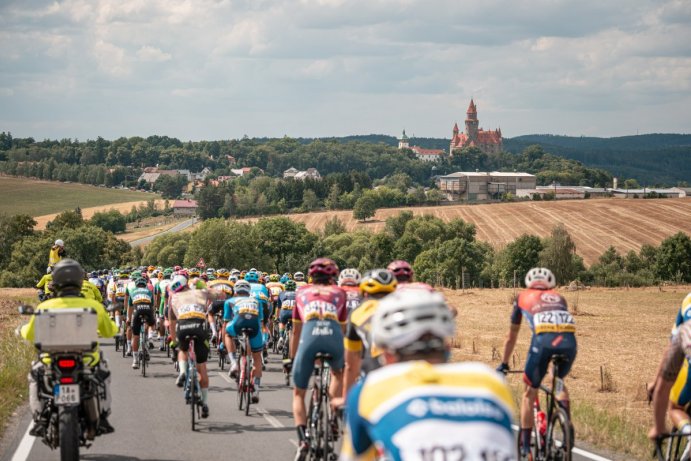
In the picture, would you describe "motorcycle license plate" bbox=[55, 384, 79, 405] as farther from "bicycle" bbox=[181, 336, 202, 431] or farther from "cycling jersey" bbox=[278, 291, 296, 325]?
"cycling jersey" bbox=[278, 291, 296, 325]

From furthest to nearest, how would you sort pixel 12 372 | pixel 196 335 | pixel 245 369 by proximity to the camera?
1. pixel 12 372
2. pixel 245 369
3. pixel 196 335

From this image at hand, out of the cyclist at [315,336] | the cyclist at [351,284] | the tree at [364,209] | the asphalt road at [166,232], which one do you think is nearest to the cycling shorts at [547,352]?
the cyclist at [315,336]

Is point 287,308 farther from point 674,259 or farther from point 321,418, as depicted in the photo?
point 674,259

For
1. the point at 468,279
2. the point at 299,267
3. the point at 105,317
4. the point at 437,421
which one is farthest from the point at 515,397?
the point at 299,267

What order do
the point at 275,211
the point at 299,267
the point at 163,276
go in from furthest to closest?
the point at 275,211, the point at 299,267, the point at 163,276

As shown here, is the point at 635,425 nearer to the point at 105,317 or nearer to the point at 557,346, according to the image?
the point at 557,346

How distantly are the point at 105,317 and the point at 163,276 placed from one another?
53.6 ft

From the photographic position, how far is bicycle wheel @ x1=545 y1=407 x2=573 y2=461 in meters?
9.16

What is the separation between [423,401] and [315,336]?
5836 mm

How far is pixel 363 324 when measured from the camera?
8828mm

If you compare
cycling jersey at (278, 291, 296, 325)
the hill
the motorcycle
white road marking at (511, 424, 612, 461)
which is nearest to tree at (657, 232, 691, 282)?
the hill

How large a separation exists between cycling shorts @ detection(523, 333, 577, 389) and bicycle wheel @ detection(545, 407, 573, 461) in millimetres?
376

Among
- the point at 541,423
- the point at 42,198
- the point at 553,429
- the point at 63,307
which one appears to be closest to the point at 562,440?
the point at 553,429

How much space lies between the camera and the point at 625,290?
60.2 meters
